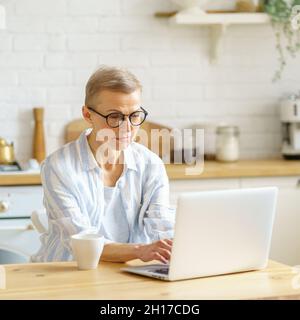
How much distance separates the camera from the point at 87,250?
2252 mm

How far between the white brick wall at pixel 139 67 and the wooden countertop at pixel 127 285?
2300 mm

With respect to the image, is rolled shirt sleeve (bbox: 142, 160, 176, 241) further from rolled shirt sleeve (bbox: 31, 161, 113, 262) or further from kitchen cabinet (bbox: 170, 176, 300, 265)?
kitchen cabinet (bbox: 170, 176, 300, 265)

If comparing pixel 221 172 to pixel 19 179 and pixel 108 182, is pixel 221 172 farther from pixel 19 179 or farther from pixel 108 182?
pixel 108 182

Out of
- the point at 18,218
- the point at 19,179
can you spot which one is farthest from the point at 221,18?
the point at 18,218

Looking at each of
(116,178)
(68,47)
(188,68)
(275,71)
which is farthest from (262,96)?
(116,178)

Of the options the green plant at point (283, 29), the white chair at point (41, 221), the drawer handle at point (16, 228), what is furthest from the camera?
the green plant at point (283, 29)

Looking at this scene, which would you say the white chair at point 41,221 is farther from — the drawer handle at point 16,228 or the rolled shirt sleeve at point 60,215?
the drawer handle at point 16,228

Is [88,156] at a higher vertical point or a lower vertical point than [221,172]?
higher

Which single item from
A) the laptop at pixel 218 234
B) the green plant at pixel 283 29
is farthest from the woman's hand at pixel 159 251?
the green plant at pixel 283 29

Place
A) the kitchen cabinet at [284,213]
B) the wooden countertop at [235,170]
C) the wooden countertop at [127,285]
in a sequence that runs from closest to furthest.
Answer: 1. the wooden countertop at [127,285]
2. the wooden countertop at [235,170]
3. the kitchen cabinet at [284,213]

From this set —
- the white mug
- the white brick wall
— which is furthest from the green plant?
the white mug

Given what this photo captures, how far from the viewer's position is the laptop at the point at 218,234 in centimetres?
211

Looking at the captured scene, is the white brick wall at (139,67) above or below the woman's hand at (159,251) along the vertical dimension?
above

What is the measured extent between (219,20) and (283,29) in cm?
48
